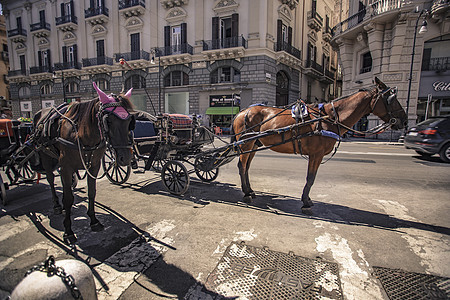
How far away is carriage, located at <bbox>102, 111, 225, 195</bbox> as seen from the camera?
17.9ft

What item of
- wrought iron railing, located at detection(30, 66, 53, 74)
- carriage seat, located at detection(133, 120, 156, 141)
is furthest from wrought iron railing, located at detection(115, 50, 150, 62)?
carriage seat, located at detection(133, 120, 156, 141)

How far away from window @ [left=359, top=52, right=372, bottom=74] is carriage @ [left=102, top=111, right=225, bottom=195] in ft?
71.6

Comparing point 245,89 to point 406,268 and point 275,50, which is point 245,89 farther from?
point 406,268

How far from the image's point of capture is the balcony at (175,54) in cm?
2474

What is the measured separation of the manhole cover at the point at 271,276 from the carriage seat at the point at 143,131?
3.89m

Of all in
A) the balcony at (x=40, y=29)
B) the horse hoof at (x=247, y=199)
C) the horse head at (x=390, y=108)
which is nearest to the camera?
the horse head at (x=390, y=108)

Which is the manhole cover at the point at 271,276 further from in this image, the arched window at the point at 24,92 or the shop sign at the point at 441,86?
the arched window at the point at 24,92

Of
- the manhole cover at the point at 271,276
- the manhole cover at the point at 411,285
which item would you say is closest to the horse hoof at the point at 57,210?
the manhole cover at the point at 271,276

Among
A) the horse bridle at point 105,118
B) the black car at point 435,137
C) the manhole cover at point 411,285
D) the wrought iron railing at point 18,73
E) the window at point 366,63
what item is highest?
the wrought iron railing at point 18,73

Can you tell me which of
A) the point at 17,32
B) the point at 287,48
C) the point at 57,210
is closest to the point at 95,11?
the point at 17,32

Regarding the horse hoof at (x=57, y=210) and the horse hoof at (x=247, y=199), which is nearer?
the horse hoof at (x=57, y=210)

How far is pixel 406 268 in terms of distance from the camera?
2797 mm

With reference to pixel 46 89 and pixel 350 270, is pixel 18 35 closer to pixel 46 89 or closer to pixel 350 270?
pixel 46 89

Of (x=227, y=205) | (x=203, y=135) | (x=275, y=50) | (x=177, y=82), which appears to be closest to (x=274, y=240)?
(x=227, y=205)
